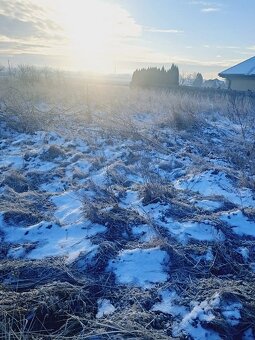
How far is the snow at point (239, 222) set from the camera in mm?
3662

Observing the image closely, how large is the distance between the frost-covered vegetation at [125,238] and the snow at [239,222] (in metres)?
0.02

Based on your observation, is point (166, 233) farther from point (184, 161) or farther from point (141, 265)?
point (184, 161)

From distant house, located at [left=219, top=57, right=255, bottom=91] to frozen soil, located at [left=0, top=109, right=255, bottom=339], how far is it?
52.0ft

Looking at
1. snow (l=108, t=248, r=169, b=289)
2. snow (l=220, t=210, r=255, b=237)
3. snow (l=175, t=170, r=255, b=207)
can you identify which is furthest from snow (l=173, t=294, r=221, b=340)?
snow (l=175, t=170, r=255, b=207)

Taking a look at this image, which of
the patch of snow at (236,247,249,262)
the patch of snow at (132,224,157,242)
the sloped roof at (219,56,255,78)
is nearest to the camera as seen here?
the patch of snow at (236,247,249,262)

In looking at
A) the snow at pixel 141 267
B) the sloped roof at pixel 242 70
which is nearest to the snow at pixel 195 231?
the snow at pixel 141 267

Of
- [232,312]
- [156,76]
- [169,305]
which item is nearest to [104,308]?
[169,305]

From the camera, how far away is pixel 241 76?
20500 millimetres

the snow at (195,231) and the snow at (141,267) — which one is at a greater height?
the snow at (195,231)

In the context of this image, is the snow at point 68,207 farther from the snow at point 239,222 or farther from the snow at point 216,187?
the snow at point 239,222

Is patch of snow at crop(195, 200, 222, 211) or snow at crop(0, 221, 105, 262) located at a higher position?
patch of snow at crop(195, 200, 222, 211)

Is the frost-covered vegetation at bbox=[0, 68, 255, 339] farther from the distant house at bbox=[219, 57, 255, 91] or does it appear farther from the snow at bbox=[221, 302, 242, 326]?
the distant house at bbox=[219, 57, 255, 91]

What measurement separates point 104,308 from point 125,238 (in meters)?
1.07

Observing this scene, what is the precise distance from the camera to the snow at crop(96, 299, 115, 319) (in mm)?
2448
